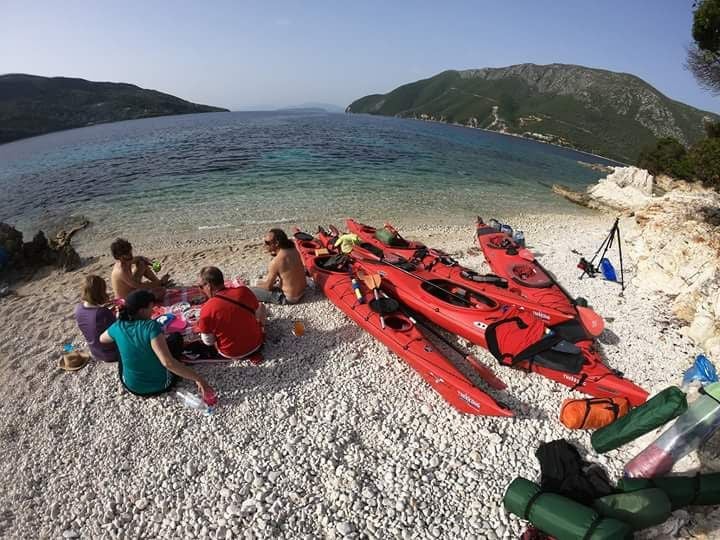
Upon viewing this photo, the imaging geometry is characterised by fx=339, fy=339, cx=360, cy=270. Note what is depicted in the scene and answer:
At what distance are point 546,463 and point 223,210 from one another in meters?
17.9

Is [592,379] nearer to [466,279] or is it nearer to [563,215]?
[466,279]

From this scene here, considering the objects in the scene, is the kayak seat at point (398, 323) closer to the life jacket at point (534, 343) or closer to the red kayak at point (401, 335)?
the red kayak at point (401, 335)

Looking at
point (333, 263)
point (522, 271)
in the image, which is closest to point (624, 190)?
point (522, 271)

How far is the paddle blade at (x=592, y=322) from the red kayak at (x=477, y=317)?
21cm

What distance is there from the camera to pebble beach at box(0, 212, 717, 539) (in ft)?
14.2

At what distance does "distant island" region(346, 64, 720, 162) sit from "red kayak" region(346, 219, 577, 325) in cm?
10339

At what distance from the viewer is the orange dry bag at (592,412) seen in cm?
530

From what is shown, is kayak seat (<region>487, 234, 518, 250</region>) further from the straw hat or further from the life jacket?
the straw hat

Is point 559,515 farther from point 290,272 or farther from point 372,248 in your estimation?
point 372,248

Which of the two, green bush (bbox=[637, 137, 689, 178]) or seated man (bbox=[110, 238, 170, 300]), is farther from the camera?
green bush (bbox=[637, 137, 689, 178])

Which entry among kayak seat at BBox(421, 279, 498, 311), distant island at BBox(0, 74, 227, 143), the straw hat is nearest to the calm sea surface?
the straw hat

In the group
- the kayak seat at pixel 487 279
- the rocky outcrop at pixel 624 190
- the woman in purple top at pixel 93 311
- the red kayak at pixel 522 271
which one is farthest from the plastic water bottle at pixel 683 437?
the rocky outcrop at pixel 624 190

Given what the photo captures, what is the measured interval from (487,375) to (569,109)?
162 meters

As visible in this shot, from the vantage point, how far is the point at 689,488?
3922 mm
